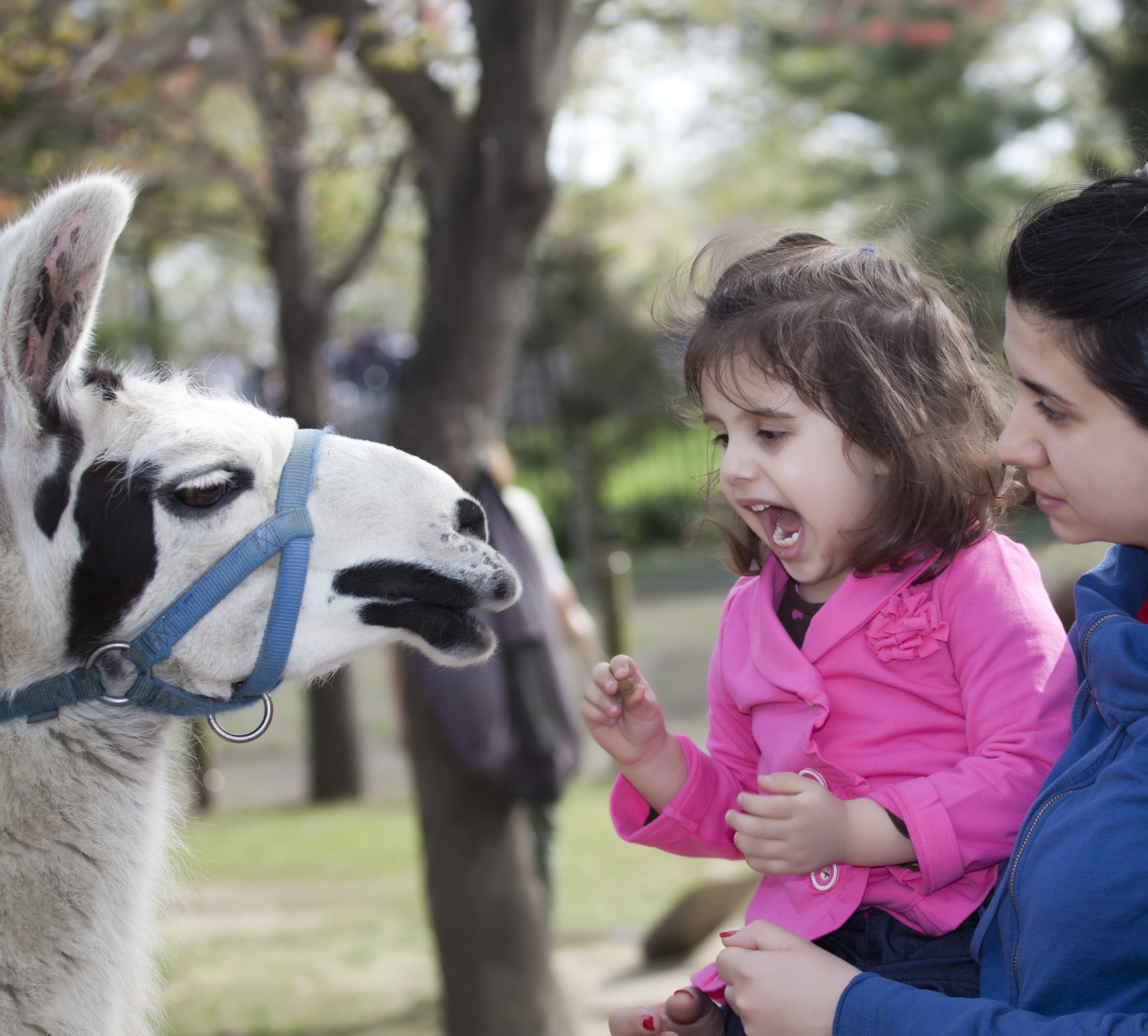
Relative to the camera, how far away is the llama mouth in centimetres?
177

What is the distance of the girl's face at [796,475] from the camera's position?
1.59m

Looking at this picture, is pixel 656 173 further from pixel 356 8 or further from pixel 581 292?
pixel 356 8

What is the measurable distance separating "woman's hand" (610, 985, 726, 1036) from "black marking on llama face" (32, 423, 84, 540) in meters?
1.11

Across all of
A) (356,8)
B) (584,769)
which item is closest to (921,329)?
(356,8)

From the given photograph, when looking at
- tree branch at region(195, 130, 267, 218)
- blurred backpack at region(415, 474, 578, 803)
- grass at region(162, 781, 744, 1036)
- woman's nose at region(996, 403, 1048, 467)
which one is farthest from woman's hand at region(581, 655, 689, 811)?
tree branch at region(195, 130, 267, 218)

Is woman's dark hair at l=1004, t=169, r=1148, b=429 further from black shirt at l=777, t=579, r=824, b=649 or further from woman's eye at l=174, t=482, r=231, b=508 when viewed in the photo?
woman's eye at l=174, t=482, r=231, b=508

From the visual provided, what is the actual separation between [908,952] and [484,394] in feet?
9.81

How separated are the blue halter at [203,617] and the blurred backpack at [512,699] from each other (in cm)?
198

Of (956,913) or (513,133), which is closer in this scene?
(956,913)

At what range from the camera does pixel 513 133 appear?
3914 mm

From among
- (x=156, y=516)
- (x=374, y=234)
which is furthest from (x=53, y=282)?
(x=374, y=234)

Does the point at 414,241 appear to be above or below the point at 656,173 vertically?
above

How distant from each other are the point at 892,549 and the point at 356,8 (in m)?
4.00

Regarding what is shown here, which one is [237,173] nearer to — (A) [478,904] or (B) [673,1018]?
(A) [478,904]
